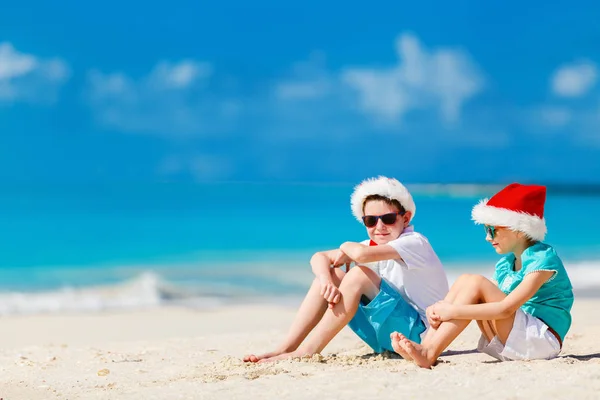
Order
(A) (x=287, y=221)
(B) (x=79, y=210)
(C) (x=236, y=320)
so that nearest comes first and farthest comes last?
1. (C) (x=236, y=320)
2. (A) (x=287, y=221)
3. (B) (x=79, y=210)

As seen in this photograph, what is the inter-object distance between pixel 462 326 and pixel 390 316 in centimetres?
46

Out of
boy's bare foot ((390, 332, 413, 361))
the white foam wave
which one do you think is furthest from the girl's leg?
the white foam wave

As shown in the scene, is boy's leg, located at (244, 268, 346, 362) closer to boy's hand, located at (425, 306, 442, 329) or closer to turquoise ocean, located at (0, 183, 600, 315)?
boy's hand, located at (425, 306, 442, 329)

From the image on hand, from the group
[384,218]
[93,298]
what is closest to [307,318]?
[384,218]

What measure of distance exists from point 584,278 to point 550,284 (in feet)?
24.6

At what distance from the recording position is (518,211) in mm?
4535

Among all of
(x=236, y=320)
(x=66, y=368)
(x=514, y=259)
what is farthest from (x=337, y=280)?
(x=236, y=320)

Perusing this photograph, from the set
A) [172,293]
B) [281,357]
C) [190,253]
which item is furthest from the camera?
[190,253]

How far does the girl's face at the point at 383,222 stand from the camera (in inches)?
194

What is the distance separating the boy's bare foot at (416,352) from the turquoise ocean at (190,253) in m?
5.48

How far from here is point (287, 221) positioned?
26500 millimetres

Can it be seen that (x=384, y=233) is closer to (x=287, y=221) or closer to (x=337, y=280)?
(x=337, y=280)

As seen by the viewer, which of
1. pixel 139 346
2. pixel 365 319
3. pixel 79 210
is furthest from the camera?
pixel 79 210

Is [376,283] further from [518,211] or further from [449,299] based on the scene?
[518,211]
